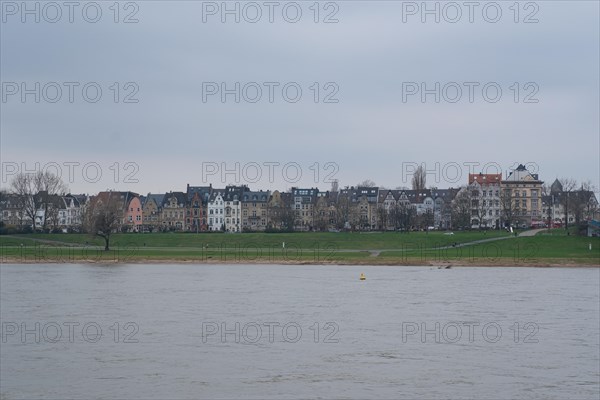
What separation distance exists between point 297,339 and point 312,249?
6752 centimetres

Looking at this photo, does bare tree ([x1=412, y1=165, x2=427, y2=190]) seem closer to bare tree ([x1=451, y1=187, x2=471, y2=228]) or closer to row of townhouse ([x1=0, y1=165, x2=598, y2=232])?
row of townhouse ([x1=0, y1=165, x2=598, y2=232])

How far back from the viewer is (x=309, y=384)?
25.6 metres

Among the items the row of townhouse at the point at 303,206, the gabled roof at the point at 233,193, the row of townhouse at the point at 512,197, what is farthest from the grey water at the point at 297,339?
the gabled roof at the point at 233,193

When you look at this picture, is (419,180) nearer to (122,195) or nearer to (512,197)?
(512,197)

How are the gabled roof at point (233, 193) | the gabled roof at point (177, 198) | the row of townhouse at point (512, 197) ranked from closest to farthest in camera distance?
the row of townhouse at point (512, 197)
the gabled roof at point (177, 198)
the gabled roof at point (233, 193)

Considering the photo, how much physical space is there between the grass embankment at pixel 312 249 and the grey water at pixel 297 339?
24.5 meters

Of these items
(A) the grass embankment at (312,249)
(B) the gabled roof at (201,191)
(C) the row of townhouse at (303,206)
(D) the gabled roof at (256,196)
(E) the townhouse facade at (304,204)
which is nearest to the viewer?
(A) the grass embankment at (312,249)

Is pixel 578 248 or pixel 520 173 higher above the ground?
pixel 520 173

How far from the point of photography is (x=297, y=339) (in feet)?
108

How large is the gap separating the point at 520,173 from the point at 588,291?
11326 cm

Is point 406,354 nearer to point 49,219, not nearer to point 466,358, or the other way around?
point 466,358

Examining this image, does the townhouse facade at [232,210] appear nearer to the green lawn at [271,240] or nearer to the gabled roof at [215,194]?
the gabled roof at [215,194]

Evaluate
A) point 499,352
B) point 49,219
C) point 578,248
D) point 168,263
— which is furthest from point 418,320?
point 49,219

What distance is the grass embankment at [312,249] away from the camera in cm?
8275
